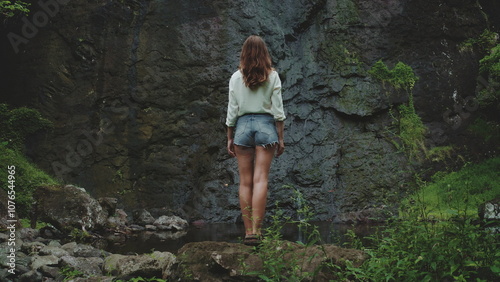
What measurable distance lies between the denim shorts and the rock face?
6.17 metres

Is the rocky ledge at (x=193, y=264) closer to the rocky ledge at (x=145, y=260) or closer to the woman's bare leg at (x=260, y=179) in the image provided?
the rocky ledge at (x=145, y=260)

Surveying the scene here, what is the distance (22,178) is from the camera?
941 centimetres

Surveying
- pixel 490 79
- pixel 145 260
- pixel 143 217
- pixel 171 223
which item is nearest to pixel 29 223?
pixel 143 217

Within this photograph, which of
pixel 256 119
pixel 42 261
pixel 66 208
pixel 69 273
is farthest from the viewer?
pixel 66 208

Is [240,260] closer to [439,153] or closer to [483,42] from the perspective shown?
[439,153]

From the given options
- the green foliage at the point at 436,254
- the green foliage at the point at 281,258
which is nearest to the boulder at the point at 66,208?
the green foliage at the point at 281,258

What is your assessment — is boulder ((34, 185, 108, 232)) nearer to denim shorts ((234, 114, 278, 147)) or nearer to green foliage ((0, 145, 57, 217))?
green foliage ((0, 145, 57, 217))

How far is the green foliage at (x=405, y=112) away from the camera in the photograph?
1177 centimetres

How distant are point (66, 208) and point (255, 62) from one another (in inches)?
184

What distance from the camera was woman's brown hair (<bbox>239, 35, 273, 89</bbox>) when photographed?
4.43 m

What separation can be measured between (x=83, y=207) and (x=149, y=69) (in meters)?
4.80

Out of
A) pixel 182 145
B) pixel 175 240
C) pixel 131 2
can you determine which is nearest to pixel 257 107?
pixel 175 240

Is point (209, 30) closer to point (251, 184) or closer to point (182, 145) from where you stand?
point (182, 145)

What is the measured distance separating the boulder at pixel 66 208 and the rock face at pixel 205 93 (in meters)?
2.93
